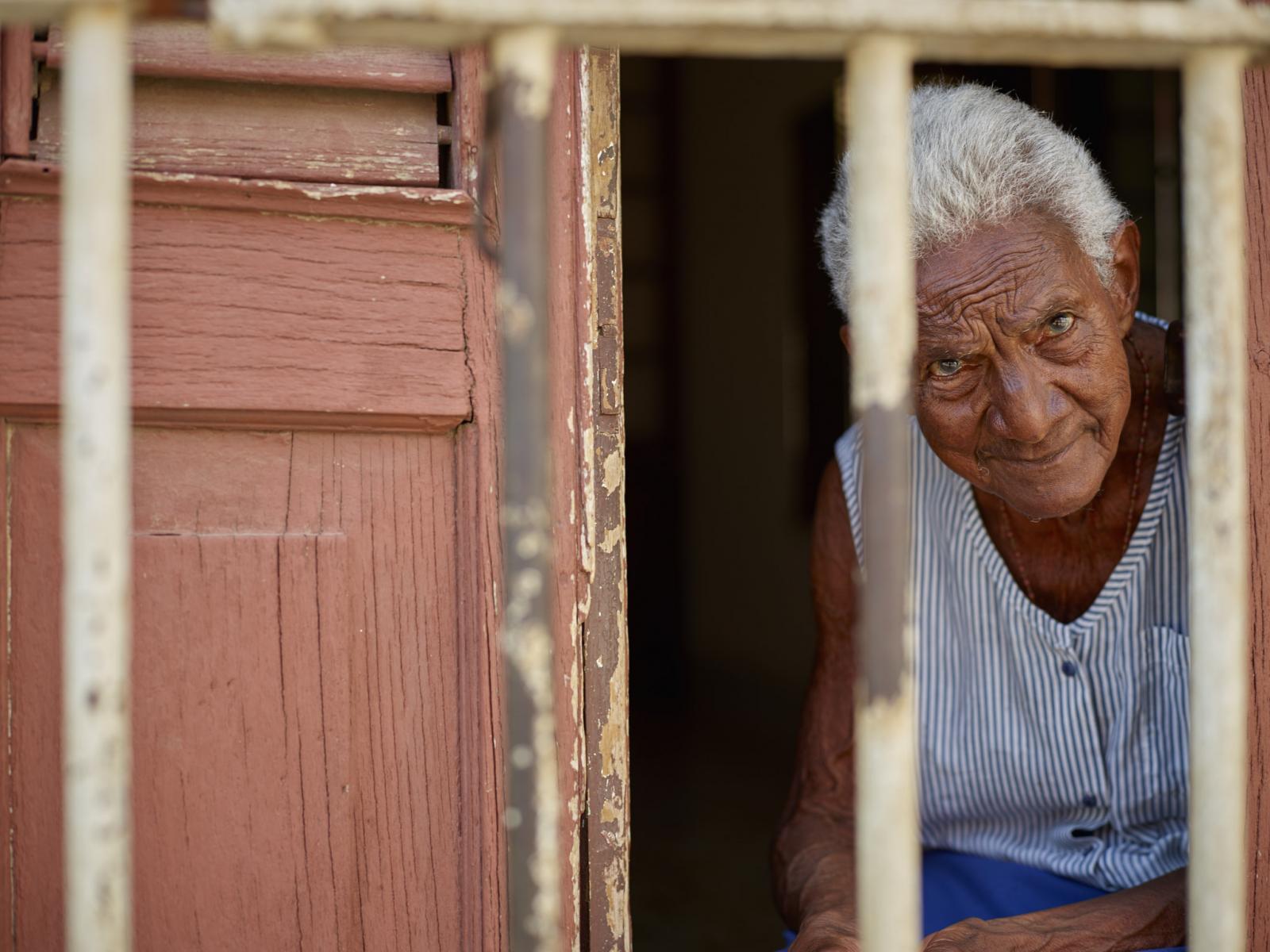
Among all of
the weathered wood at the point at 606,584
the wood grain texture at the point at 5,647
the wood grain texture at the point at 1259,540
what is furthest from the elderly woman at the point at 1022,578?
the wood grain texture at the point at 5,647

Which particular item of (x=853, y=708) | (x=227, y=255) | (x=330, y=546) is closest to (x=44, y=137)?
(x=227, y=255)

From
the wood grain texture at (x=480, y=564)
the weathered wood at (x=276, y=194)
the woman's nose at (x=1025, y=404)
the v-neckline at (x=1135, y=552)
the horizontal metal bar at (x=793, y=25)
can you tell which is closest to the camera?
the horizontal metal bar at (x=793, y=25)

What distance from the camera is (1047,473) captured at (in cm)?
166

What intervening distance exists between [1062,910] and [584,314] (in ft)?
3.86

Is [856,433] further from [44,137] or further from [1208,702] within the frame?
[44,137]

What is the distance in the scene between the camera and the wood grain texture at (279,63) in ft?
4.58

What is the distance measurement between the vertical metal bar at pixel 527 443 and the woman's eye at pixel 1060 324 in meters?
1.00

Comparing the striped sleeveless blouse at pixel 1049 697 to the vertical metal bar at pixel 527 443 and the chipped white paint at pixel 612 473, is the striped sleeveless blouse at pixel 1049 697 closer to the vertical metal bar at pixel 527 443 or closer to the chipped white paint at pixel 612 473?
the chipped white paint at pixel 612 473

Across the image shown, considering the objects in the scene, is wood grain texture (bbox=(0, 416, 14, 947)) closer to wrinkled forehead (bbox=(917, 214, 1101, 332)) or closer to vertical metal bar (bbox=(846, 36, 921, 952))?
vertical metal bar (bbox=(846, 36, 921, 952))

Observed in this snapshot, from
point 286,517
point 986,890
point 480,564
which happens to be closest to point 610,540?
point 480,564

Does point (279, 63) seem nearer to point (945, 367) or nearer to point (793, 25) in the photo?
point (793, 25)

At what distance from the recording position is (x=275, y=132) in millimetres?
1459

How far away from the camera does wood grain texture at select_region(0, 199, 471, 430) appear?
53.7 inches

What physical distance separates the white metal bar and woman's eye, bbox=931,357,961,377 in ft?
3.89
